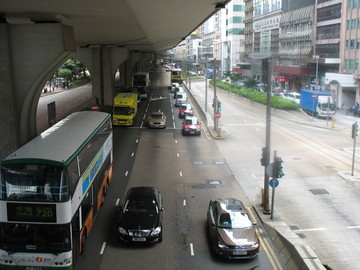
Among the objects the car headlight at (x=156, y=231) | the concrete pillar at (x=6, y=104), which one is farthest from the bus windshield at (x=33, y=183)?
the concrete pillar at (x=6, y=104)

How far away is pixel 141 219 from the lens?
549 inches

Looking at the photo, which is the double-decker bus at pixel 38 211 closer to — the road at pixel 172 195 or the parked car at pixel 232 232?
the road at pixel 172 195

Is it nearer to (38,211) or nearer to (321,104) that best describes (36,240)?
(38,211)

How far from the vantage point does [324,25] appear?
60.6 metres

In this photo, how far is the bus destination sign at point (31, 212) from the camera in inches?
417

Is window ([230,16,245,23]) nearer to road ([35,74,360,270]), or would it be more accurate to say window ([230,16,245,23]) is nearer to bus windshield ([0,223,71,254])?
road ([35,74,360,270])

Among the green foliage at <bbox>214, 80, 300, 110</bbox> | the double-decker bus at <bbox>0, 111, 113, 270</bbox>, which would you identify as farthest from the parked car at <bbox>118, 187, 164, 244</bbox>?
the green foliage at <bbox>214, 80, 300, 110</bbox>

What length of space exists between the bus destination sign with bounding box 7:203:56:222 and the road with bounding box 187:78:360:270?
8.26 m

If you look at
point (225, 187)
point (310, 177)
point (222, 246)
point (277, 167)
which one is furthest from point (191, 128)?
point (222, 246)

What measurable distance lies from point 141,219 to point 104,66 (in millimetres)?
33646

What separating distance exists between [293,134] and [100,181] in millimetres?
22730

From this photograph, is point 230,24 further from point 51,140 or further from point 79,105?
point 51,140

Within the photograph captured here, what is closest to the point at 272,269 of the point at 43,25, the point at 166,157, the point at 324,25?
the point at 43,25

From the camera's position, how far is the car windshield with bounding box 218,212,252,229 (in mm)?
13709
